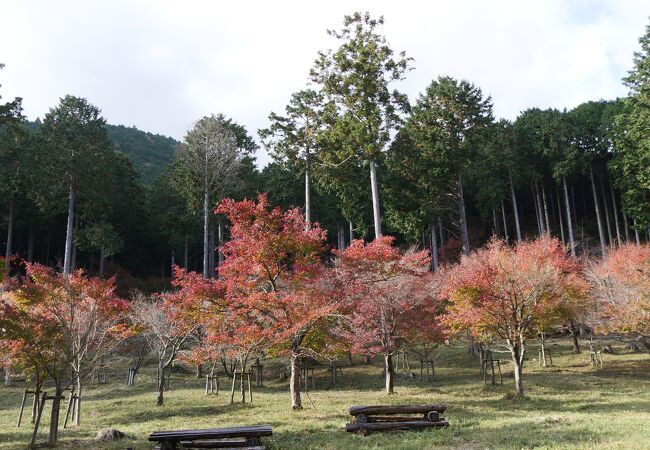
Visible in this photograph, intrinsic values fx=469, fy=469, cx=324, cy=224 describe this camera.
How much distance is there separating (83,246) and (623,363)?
37.6m

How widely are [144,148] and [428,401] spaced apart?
73.2m

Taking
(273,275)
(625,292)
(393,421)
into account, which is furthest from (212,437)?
(625,292)

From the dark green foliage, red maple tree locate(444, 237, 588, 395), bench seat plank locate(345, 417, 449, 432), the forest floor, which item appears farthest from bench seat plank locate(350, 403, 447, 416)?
the dark green foliage

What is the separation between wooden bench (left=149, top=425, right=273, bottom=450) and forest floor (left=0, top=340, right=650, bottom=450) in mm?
711

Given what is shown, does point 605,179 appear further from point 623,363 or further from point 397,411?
point 397,411

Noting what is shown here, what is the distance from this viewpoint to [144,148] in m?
79.6

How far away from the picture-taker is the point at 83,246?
1454 inches

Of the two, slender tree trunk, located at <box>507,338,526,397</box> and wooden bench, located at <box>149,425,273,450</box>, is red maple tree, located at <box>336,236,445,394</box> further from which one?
wooden bench, located at <box>149,425,273,450</box>

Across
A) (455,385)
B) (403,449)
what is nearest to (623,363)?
(455,385)

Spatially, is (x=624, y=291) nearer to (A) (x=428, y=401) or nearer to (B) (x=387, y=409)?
(A) (x=428, y=401)

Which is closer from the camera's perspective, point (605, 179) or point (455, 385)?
point (455, 385)

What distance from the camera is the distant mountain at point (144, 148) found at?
68.7 meters

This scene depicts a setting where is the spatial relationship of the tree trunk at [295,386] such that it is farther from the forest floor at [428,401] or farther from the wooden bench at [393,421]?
the wooden bench at [393,421]

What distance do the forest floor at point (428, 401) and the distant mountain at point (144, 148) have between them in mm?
43434
